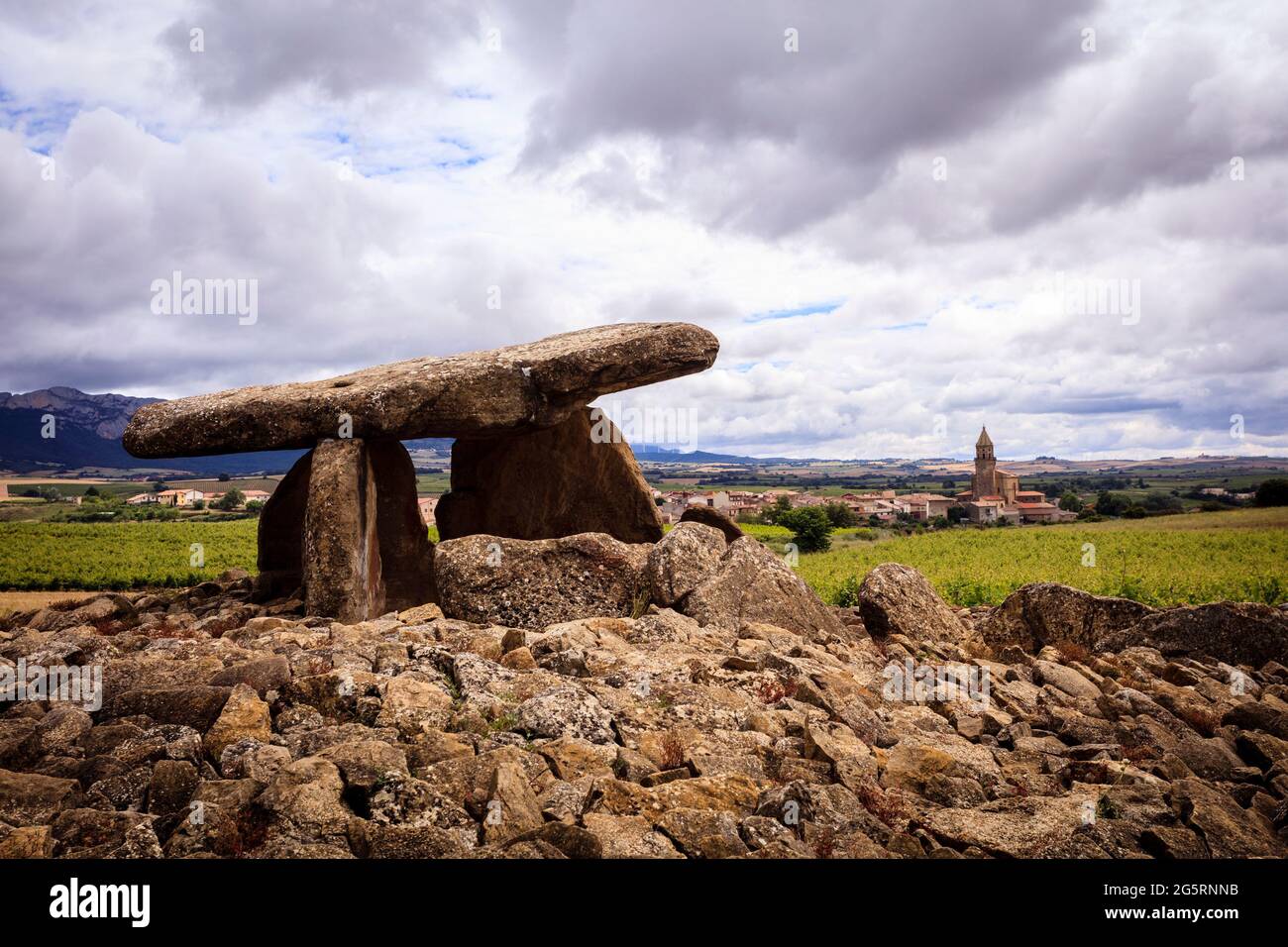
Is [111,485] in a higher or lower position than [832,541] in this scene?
higher

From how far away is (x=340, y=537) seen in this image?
537 inches

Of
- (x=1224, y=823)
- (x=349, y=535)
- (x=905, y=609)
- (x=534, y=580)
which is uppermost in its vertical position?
(x=349, y=535)

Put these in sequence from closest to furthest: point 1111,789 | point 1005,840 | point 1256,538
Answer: point 1005,840 < point 1111,789 < point 1256,538

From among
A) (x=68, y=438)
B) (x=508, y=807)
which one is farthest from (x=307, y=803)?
(x=68, y=438)

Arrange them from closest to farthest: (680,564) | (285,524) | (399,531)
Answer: (680,564) → (399,531) → (285,524)

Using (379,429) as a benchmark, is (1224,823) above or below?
below

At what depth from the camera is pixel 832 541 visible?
4294 cm

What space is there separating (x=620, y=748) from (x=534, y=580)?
6189mm

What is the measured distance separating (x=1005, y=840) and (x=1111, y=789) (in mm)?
1584

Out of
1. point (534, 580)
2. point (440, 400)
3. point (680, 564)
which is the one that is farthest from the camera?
point (440, 400)

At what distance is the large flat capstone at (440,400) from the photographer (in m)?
14.8

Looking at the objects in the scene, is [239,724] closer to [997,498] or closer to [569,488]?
[569,488]
